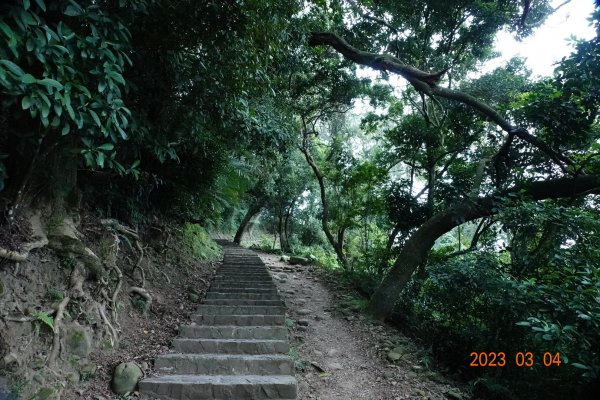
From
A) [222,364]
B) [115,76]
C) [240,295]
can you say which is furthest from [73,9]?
[240,295]

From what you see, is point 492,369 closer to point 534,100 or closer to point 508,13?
point 534,100

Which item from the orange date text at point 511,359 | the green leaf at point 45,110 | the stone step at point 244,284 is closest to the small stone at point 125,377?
the green leaf at point 45,110

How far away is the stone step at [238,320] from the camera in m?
4.91

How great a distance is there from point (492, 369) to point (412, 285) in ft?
6.67

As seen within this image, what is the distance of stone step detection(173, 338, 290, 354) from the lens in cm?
411

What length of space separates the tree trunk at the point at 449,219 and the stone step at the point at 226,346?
2.48 meters

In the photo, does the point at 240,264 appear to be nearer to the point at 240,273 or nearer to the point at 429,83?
the point at 240,273

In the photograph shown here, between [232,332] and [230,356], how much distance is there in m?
0.62

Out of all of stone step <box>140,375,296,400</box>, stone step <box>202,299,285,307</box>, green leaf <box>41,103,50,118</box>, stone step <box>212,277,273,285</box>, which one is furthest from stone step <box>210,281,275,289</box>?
green leaf <box>41,103,50,118</box>

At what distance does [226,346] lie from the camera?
4.15 metres

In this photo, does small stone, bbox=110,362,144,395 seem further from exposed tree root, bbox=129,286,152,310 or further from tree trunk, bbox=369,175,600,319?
tree trunk, bbox=369,175,600,319

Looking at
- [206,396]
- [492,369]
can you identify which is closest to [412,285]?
[492,369]

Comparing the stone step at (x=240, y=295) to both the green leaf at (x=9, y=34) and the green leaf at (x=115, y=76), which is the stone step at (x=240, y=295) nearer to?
the green leaf at (x=115, y=76)

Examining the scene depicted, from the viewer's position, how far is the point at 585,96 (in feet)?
14.7
